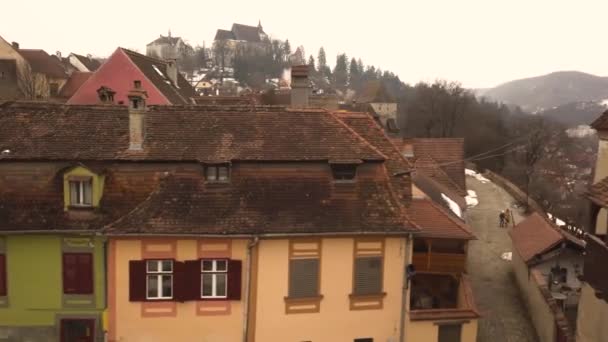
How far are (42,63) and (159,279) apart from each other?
4952cm

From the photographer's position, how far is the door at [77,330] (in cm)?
1446

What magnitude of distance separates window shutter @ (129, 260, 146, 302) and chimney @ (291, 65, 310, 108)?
8.31 metres

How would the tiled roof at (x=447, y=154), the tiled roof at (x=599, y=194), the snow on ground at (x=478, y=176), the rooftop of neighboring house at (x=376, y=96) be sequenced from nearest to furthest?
the tiled roof at (x=599, y=194), the tiled roof at (x=447, y=154), the snow on ground at (x=478, y=176), the rooftop of neighboring house at (x=376, y=96)

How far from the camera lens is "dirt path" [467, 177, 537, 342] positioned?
18375 mm

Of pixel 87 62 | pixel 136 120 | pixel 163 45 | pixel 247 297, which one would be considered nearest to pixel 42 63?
pixel 87 62

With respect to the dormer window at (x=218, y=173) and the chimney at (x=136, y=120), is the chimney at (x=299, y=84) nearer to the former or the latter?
the dormer window at (x=218, y=173)

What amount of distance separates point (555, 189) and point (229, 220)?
5011cm

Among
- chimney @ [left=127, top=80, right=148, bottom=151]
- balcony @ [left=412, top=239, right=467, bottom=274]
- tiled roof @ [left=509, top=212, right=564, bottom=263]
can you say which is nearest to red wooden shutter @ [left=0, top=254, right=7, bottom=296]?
chimney @ [left=127, top=80, right=148, bottom=151]

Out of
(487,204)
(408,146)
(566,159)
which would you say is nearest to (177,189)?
(408,146)

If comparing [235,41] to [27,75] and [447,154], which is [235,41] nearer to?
[27,75]

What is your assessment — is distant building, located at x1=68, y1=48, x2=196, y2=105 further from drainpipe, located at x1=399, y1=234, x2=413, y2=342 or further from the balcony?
drainpipe, located at x1=399, y1=234, x2=413, y2=342

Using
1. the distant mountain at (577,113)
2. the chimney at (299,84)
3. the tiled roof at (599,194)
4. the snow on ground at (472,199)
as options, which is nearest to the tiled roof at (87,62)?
the snow on ground at (472,199)

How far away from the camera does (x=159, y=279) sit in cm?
1445

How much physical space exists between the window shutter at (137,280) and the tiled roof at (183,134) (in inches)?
115
